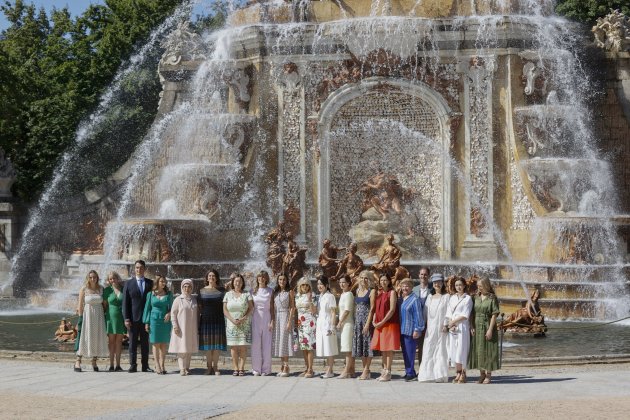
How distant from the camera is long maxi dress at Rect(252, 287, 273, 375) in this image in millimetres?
16984

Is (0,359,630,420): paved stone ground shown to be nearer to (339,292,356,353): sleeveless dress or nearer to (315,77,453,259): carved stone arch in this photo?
(339,292,356,353): sleeveless dress

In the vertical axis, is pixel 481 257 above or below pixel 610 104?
below

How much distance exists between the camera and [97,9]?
52.3 meters

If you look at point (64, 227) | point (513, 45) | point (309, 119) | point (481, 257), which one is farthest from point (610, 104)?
point (64, 227)

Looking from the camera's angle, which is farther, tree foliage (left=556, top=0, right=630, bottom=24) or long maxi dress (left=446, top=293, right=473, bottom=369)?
tree foliage (left=556, top=0, right=630, bottom=24)

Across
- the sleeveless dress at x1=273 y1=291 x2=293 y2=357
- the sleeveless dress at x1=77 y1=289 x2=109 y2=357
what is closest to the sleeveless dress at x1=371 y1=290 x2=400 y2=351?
the sleeveless dress at x1=273 y1=291 x2=293 y2=357

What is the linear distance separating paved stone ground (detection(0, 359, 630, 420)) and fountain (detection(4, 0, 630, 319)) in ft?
43.2

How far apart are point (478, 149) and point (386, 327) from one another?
15.4 metres

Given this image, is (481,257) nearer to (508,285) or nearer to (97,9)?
(508,285)

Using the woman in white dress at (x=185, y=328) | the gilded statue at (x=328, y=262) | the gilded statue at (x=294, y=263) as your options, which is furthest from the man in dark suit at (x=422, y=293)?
the gilded statue at (x=294, y=263)

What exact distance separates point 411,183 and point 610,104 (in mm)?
5903

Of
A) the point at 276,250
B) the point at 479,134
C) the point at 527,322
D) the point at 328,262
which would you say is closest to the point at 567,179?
the point at 479,134

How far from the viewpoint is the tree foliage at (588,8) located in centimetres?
4234

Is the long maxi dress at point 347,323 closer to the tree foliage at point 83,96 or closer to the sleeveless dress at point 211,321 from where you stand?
the sleeveless dress at point 211,321
